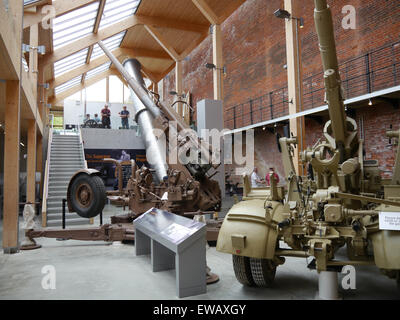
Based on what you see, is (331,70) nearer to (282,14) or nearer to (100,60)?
(282,14)

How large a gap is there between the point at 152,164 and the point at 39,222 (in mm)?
4035

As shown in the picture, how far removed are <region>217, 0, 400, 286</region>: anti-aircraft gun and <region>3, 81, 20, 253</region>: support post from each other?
14.2 ft

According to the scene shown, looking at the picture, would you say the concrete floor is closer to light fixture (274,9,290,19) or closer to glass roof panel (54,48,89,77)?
light fixture (274,9,290,19)

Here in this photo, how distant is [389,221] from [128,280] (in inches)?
123

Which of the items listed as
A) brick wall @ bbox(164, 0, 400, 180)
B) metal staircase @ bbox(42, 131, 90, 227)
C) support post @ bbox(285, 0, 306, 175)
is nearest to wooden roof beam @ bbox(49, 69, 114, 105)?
brick wall @ bbox(164, 0, 400, 180)

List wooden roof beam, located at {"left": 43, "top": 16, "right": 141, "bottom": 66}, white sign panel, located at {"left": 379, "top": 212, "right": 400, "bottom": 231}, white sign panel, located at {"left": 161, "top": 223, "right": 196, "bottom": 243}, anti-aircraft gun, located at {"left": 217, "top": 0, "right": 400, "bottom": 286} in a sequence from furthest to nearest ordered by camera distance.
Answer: wooden roof beam, located at {"left": 43, "top": 16, "right": 141, "bottom": 66}
white sign panel, located at {"left": 161, "top": 223, "right": 196, "bottom": 243}
anti-aircraft gun, located at {"left": 217, "top": 0, "right": 400, "bottom": 286}
white sign panel, located at {"left": 379, "top": 212, "right": 400, "bottom": 231}

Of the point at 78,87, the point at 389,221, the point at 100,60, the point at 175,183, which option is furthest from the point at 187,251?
the point at 78,87

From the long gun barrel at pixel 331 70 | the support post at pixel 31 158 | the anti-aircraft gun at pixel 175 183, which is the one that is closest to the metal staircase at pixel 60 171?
the support post at pixel 31 158

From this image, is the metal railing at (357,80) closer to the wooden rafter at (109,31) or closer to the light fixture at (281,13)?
the light fixture at (281,13)

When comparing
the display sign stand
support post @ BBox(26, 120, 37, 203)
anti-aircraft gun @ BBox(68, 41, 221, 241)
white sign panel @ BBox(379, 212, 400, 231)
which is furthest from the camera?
support post @ BBox(26, 120, 37, 203)

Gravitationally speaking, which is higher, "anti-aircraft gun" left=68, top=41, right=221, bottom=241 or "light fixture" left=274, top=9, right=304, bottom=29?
"light fixture" left=274, top=9, right=304, bottom=29

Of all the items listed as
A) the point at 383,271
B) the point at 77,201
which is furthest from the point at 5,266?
the point at 383,271

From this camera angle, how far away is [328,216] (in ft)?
11.6

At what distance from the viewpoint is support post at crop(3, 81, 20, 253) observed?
6387mm
